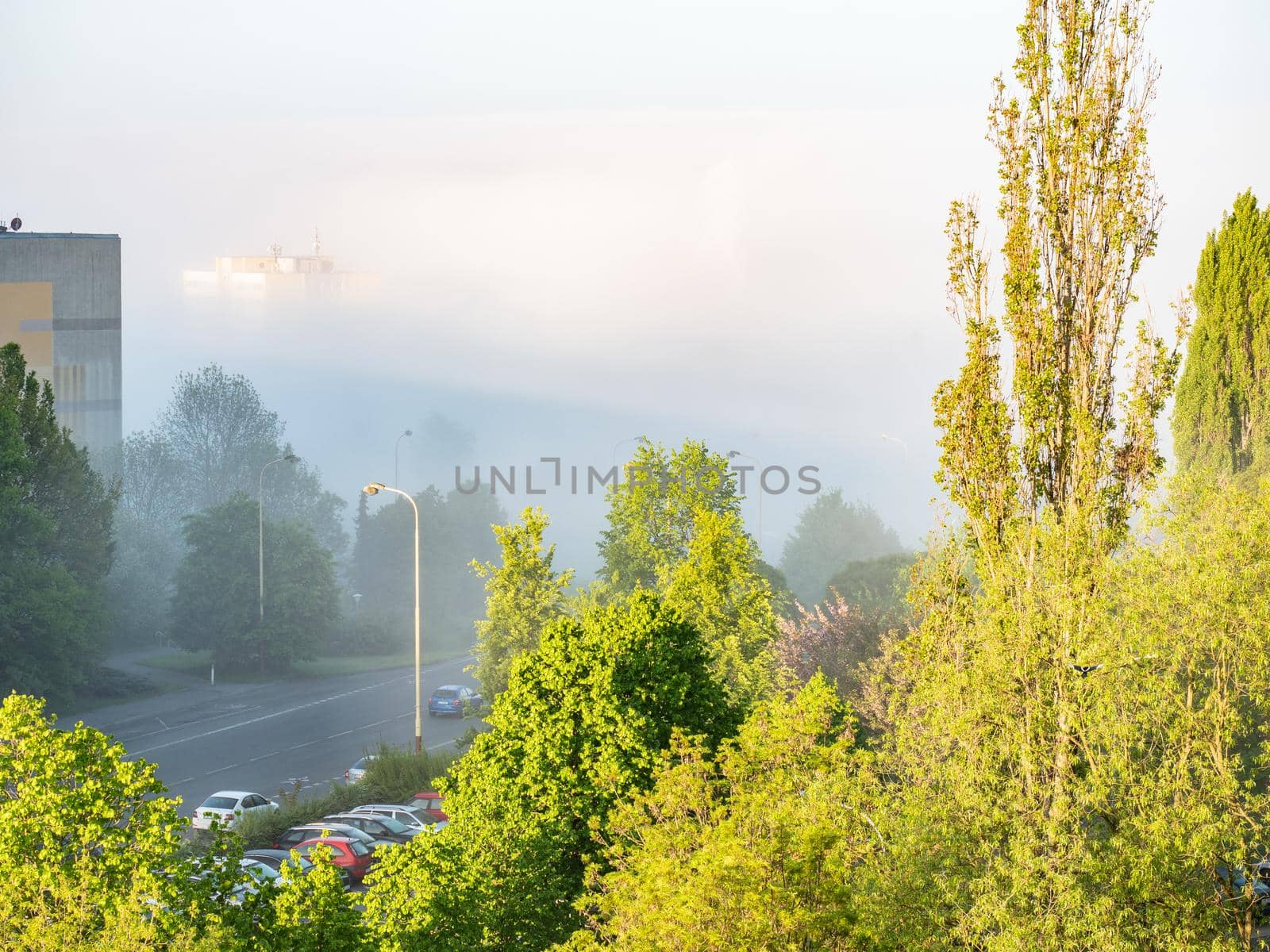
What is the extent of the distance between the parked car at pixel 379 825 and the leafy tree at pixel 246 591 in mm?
37129

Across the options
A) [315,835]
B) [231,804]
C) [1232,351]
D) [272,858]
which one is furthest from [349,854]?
[1232,351]

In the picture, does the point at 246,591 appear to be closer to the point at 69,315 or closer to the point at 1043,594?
the point at 69,315

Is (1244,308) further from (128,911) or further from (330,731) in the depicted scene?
(128,911)

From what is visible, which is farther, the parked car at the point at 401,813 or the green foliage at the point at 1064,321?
the parked car at the point at 401,813

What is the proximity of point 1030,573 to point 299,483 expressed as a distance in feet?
304

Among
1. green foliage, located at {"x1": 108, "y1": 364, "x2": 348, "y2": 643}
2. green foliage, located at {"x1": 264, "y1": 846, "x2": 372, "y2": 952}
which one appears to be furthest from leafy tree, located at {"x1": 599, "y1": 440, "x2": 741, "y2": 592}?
green foliage, located at {"x1": 108, "y1": 364, "x2": 348, "y2": 643}

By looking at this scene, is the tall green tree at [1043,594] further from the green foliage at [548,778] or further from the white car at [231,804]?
the white car at [231,804]

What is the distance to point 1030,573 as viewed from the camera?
1977 centimetres

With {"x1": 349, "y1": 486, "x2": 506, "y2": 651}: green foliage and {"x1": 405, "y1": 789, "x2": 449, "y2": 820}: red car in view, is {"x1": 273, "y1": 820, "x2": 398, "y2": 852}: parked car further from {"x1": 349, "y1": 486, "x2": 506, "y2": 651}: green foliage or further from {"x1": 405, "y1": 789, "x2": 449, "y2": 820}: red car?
{"x1": 349, "y1": 486, "x2": 506, "y2": 651}: green foliage

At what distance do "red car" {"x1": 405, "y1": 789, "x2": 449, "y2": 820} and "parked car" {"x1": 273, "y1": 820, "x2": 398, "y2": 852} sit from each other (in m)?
2.78

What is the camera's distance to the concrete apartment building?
7250 cm

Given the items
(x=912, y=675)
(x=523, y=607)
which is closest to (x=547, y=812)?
(x=912, y=675)

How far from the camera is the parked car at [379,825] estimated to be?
3456cm

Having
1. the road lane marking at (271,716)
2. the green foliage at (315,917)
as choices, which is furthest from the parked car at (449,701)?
the green foliage at (315,917)
